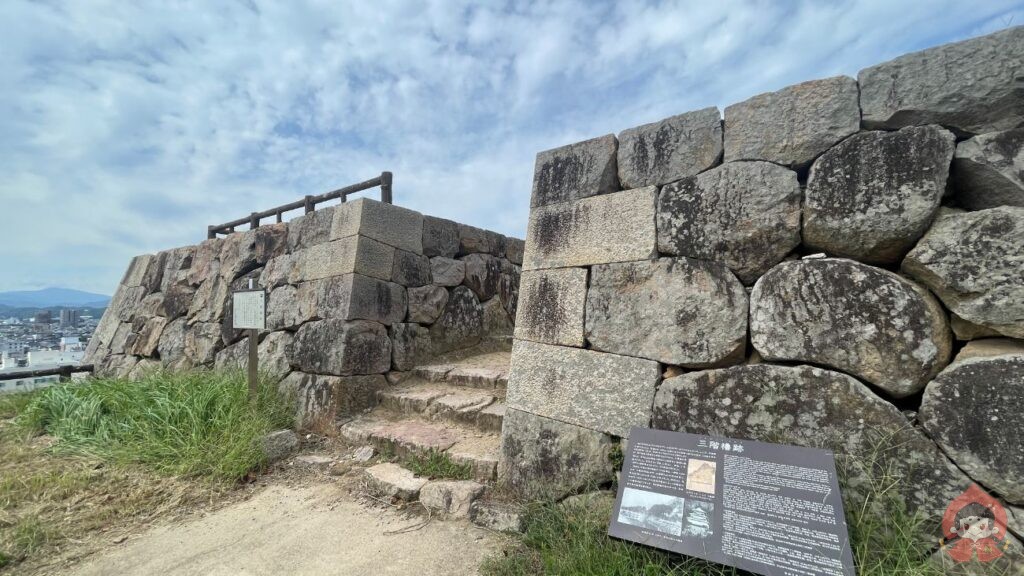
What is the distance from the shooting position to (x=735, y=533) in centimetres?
159

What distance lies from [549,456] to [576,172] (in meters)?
1.71

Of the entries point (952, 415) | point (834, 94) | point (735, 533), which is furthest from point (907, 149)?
point (735, 533)

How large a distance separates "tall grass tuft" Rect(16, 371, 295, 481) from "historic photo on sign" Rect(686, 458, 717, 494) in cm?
314

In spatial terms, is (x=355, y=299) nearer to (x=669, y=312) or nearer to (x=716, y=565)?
(x=669, y=312)

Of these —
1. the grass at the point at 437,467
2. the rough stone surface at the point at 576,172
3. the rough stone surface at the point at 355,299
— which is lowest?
the grass at the point at 437,467

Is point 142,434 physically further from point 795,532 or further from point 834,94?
point 834,94

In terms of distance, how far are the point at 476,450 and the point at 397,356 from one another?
181 cm

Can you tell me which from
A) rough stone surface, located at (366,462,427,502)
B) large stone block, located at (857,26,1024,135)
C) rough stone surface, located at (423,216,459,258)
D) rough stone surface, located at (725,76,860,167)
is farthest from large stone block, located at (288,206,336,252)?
large stone block, located at (857,26,1024,135)

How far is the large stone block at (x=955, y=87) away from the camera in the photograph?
162 centimetres

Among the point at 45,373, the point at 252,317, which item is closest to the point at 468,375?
the point at 252,317

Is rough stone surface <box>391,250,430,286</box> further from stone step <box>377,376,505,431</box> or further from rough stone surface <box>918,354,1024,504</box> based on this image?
rough stone surface <box>918,354,1024,504</box>

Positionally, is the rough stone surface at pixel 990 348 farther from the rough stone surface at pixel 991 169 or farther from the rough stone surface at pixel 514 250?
the rough stone surface at pixel 514 250

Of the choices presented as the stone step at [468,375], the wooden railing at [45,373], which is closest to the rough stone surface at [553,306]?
the stone step at [468,375]

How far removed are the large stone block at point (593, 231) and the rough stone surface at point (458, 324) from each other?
242 cm
